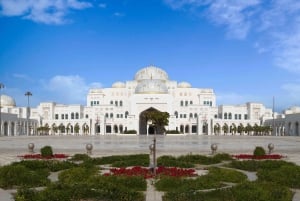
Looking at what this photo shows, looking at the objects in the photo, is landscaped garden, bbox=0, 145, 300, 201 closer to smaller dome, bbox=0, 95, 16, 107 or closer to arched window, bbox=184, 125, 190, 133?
arched window, bbox=184, 125, 190, 133

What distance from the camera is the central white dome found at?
97.8 metres

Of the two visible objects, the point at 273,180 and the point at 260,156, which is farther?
the point at 260,156

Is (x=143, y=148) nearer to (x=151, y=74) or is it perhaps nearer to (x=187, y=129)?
(x=187, y=129)

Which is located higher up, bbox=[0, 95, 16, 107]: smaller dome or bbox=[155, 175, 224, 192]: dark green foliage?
bbox=[0, 95, 16, 107]: smaller dome

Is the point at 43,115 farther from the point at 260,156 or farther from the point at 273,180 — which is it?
the point at 273,180

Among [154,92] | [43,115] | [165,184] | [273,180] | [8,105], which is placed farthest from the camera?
[8,105]

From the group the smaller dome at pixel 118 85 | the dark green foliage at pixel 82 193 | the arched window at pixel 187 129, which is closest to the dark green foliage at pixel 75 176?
the dark green foliage at pixel 82 193

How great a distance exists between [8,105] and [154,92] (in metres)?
44.4

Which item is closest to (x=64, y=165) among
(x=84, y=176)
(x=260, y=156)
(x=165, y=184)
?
(x=84, y=176)

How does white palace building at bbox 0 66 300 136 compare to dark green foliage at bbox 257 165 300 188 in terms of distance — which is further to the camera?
white palace building at bbox 0 66 300 136

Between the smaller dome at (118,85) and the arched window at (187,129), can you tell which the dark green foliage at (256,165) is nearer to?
the arched window at (187,129)

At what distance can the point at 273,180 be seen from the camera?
1062cm

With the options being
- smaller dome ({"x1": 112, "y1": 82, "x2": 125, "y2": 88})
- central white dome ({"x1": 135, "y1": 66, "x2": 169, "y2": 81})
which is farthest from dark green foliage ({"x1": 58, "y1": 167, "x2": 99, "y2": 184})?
smaller dome ({"x1": 112, "y1": 82, "x2": 125, "y2": 88})

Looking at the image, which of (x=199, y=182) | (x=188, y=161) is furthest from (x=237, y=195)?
(x=188, y=161)
